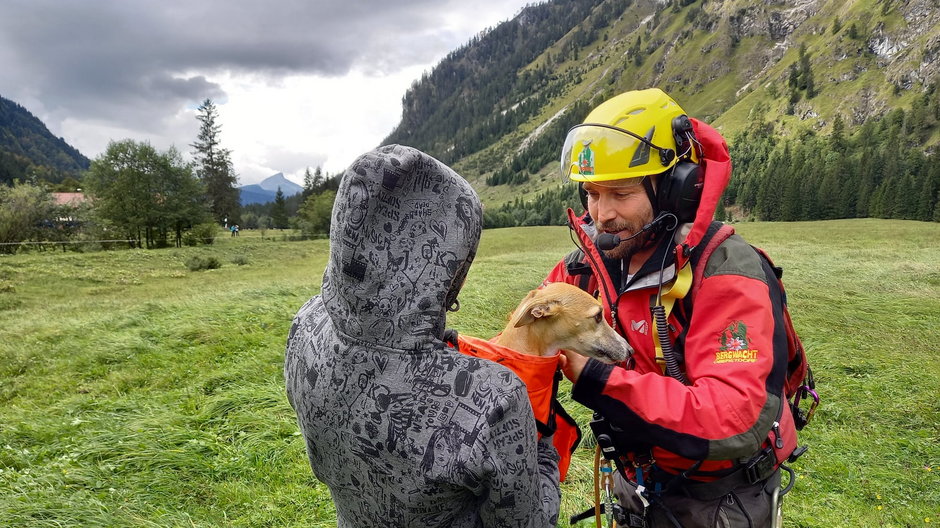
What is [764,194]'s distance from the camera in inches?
3137

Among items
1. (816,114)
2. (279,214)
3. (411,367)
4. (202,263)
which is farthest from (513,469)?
(816,114)

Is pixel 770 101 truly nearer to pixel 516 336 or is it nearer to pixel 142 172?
pixel 142 172

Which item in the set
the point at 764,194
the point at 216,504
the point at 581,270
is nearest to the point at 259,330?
the point at 216,504

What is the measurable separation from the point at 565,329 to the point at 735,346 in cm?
81

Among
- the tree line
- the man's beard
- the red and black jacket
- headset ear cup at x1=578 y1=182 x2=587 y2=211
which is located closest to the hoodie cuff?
the red and black jacket

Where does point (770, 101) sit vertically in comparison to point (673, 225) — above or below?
above

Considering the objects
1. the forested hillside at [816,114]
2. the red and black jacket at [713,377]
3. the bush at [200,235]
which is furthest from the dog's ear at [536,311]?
the forested hillside at [816,114]

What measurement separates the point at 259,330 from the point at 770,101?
175933 mm

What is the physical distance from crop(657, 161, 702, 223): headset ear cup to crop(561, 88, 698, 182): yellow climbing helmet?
0.06 meters

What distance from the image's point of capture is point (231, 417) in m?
6.30

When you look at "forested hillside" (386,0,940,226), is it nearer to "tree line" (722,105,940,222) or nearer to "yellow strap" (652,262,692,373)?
"tree line" (722,105,940,222)

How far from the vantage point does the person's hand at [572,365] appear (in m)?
2.08

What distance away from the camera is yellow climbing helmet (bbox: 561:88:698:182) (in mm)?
2385

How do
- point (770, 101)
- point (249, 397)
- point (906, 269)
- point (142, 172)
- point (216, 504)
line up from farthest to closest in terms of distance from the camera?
point (770, 101)
point (142, 172)
point (906, 269)
point (249, 397)
point (216, 504)
